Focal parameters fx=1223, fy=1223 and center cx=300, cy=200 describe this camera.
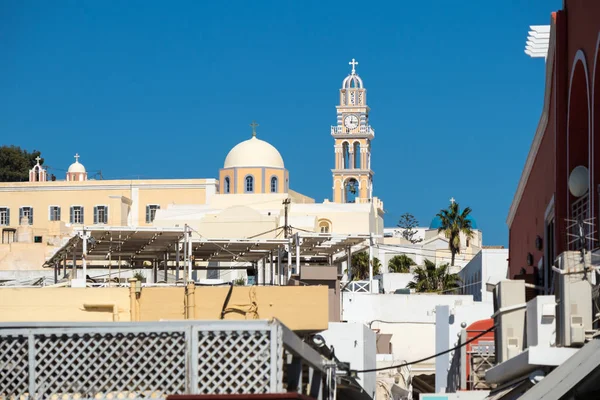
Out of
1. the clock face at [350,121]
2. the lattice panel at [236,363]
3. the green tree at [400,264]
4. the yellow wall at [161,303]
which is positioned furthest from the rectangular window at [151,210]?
the lattice panel at [236,363]

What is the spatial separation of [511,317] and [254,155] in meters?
82.3

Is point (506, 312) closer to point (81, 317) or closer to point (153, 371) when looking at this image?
point (153, 371)

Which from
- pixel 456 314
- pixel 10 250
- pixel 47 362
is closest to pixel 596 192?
pixel 47 362

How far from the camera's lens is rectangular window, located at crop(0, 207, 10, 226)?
335ft

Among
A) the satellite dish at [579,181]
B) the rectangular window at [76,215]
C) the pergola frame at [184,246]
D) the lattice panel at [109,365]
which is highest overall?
the rectangular window at [76,215]

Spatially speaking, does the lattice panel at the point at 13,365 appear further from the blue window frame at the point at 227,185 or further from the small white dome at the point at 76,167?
the small white dome at the point at 76,167

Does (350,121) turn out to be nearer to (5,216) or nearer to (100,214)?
(100,214)

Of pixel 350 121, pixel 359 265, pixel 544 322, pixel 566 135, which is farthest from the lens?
pixel 350 121

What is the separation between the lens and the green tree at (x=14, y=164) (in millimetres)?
122625

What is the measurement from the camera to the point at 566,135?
2155 cm

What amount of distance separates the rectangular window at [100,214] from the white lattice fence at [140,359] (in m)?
87.2

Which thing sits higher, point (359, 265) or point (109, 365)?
point (359, 265)

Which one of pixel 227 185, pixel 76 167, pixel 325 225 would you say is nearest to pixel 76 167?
pixel 76 167

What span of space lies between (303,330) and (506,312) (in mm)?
3265
